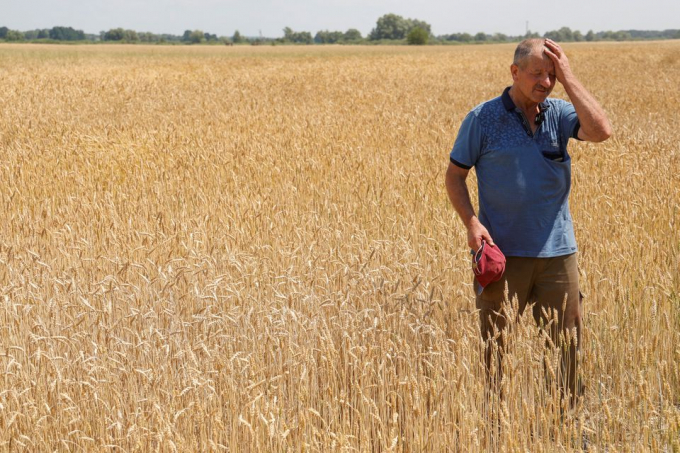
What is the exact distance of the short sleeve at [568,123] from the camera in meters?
3.49

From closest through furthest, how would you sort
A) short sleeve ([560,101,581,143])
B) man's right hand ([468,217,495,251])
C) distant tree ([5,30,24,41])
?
man's right hand ([468,217,495,251])
short sleeve ([560,101,581,143])
distant tree ([5,30,24,41])

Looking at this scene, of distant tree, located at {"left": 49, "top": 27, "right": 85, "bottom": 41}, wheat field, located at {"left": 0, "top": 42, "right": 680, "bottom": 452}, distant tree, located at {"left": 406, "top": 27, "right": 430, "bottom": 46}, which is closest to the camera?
wheat field, located at {"left": 0, "top": 42, "right": 680, "bottom": 452}

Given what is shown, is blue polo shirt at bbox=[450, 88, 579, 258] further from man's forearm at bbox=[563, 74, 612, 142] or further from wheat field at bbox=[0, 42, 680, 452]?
wheat field at bbox=[0, 42, 680, 452]

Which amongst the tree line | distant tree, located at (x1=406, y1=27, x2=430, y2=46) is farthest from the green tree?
distant tree, located at (x1=406, y1=27, x2=430, y2=46)

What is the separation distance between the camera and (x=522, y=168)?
3.47 metres

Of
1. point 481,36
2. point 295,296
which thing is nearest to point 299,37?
point 481,36

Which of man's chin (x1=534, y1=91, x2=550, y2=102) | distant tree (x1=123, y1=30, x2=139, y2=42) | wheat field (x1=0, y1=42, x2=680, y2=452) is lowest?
wheat field (x1=0, y1=42, x2=680, y2=452)

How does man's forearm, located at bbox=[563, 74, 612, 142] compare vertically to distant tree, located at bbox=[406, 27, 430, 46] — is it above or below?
below

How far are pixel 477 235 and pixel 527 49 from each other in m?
0.84

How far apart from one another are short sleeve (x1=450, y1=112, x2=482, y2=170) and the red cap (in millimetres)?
424

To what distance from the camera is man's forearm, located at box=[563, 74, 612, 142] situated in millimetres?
3291

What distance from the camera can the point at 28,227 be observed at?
19.2ft

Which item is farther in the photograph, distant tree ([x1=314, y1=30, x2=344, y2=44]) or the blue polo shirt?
distant tree ([x1=314, y1=30, x2=344, y2=44])

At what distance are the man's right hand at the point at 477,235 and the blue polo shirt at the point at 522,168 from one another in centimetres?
17
